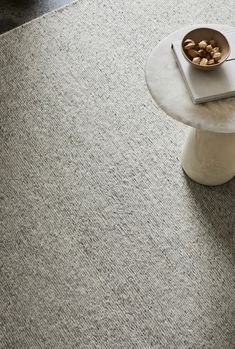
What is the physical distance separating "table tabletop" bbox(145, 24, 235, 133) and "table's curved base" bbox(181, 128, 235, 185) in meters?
0.12

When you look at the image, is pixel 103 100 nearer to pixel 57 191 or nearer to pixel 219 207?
pixel 57 191

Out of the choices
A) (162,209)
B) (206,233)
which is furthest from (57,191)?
(206,233)

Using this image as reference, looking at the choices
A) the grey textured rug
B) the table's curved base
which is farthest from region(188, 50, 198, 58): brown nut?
the grey textured rug

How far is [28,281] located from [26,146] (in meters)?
0.46

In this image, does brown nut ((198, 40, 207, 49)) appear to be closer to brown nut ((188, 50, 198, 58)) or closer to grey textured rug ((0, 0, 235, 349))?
brown nut ((188, 50, 198, 58))

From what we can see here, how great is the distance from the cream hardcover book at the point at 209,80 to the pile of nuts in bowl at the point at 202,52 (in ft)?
0.07

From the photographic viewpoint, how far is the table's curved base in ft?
4.02

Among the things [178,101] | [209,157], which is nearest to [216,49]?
[178,101]

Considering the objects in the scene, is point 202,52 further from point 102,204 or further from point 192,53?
point 102,204

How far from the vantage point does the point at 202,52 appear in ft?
3.70

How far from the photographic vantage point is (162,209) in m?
1.39

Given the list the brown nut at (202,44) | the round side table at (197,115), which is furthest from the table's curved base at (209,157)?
the brown nut at (202,44)

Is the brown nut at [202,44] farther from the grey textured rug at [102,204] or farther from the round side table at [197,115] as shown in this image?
the grey textured rug at [102,204]

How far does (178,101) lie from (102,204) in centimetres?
45
